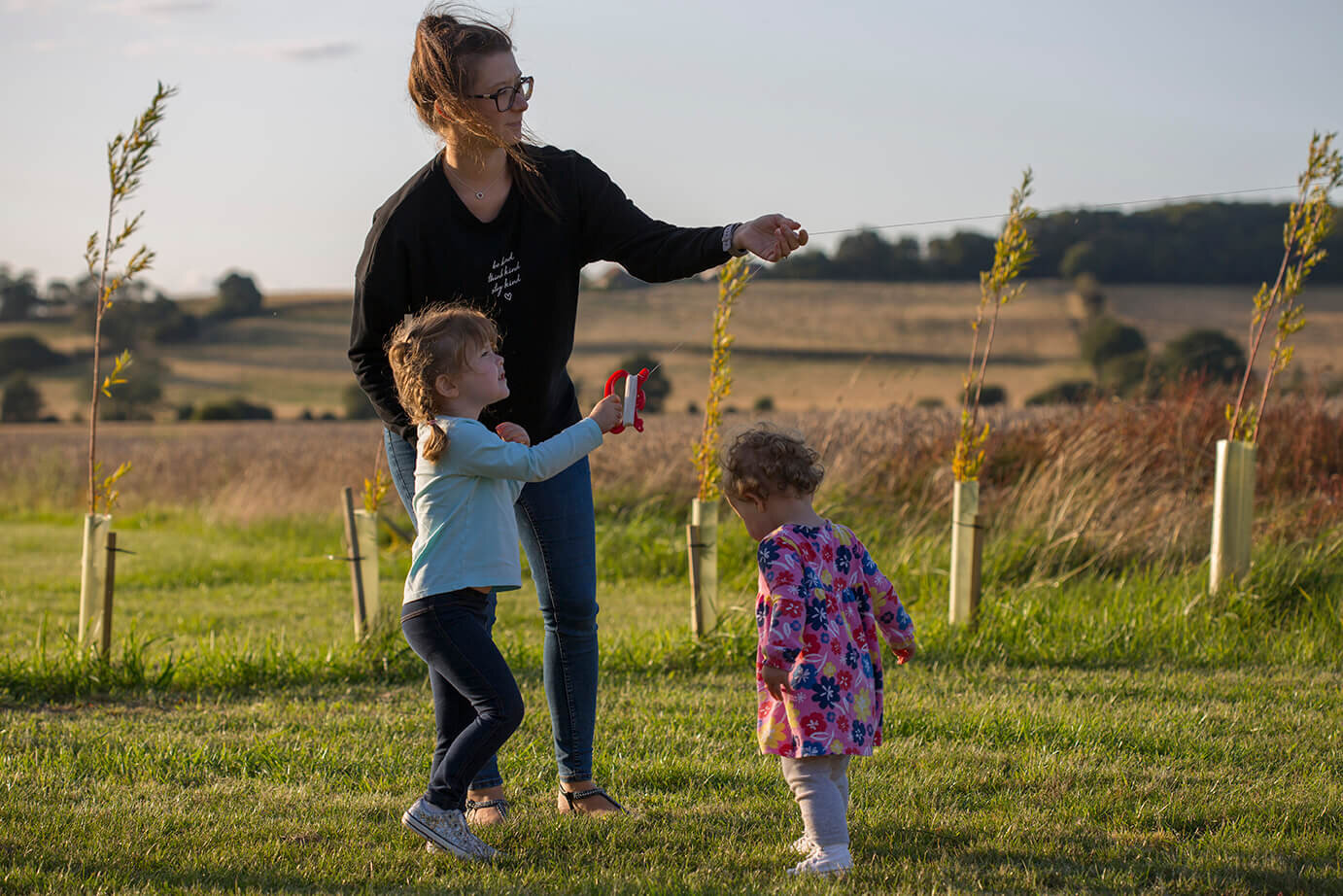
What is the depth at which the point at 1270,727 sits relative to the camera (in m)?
4.50

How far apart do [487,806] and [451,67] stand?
2.04 metres

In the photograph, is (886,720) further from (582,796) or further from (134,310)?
(134,310)

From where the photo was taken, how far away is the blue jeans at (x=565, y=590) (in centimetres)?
355

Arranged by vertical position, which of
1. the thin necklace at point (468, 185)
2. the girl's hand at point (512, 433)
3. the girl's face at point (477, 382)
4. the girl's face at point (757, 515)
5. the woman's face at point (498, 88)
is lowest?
the girl's face at point (757, 515)

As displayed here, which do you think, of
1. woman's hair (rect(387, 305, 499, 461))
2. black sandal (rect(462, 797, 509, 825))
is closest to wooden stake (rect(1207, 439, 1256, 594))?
black sandal (rect(462, 797, 509, 825))

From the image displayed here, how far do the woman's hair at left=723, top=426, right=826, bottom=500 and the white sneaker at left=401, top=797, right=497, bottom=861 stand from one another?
43.7 inches

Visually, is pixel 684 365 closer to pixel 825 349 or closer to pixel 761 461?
pixel 825 349

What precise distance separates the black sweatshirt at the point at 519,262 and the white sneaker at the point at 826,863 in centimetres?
135

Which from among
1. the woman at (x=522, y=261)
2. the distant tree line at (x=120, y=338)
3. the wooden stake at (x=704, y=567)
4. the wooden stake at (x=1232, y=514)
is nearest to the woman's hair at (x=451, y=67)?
the woman at (x=522, y=261)

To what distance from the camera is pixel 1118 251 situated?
25.5 meters

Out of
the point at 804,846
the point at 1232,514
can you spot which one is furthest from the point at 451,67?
the point at 1232,514

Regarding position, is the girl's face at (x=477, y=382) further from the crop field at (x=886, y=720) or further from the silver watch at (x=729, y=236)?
the crop field at (x=886, y=720)

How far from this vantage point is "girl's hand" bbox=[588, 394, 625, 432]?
128 inches

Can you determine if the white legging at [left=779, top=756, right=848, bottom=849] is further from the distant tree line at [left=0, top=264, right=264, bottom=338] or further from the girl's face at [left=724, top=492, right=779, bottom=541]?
the distant tree line at [left=0, top=264, right=264, bottom=338]
